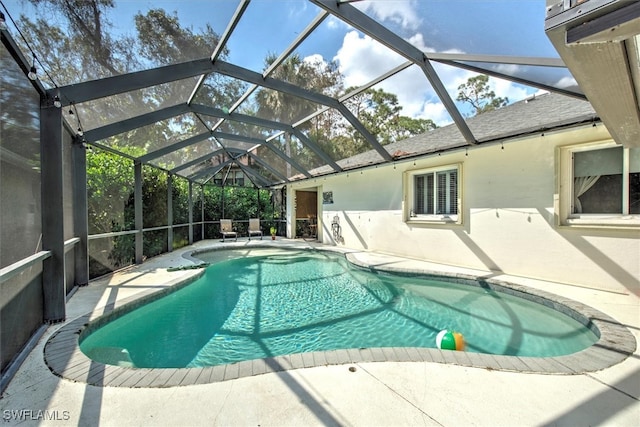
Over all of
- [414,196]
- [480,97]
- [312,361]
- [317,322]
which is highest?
[480,97]

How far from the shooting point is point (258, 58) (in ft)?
14.6

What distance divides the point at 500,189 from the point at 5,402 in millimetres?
7672

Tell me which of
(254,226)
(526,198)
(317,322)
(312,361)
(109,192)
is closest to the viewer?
(312,361)

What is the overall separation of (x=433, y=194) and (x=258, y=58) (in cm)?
567

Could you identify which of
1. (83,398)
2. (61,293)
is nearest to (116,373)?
(83,398)

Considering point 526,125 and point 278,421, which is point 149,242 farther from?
point 526,125

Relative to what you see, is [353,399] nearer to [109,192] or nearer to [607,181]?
[607,181]

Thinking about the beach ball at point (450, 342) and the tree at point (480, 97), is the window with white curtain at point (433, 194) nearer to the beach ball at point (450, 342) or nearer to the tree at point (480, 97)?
the tree at point (480, 97)

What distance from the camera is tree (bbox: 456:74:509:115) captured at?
20.2 ft

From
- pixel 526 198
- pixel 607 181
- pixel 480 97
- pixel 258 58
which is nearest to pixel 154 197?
pixel 258 58

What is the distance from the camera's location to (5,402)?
1901 millimetres

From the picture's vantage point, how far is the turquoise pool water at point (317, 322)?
328cm

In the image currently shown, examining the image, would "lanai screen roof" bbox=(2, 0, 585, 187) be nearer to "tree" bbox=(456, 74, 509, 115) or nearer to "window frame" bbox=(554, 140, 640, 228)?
"tree" bbox=(456, 74, 509, 115)

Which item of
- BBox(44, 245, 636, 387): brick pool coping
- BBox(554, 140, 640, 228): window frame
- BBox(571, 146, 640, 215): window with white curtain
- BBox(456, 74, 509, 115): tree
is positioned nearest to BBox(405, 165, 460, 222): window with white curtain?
BBox(456, 74, 509, 115): tree
